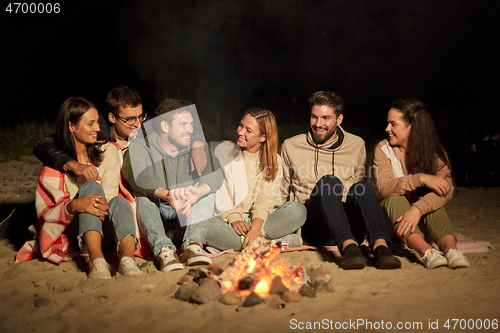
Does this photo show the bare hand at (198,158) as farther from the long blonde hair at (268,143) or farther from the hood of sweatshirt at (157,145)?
the long blonde hair at (268,143)

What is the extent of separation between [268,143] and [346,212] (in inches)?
32.1

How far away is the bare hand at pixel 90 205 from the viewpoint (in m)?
2.78

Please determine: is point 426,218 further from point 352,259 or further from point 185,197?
point 185,197

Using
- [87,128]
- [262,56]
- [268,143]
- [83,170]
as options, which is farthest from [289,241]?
[262,56]

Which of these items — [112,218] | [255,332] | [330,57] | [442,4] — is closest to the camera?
[255,332]

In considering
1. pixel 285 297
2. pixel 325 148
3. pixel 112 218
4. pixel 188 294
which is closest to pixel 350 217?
pixel 325 148

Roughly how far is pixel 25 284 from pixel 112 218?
2.13ft

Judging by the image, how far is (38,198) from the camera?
117 inches

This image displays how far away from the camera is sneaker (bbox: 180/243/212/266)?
2811mm

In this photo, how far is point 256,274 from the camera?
8.31 ft

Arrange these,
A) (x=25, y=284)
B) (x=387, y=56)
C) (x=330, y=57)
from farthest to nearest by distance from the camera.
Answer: (x=330, y=57) < (x=387, y=56) < (x=25, y=284)

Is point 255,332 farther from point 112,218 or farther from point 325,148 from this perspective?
point 325,148

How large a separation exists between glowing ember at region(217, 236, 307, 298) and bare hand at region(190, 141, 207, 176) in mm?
787

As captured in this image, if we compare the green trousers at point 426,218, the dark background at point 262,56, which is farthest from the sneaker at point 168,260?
the dark background at point 262,56
